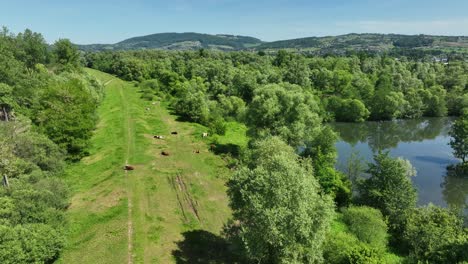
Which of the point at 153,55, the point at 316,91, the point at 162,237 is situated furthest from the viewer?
the point at 153,55

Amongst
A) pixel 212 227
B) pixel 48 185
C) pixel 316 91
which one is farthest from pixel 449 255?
pixel 316 91

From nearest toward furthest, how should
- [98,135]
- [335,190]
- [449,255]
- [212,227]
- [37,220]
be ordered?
[449,255] → [37,220] → [212,227] → [335,190] → [98,135]

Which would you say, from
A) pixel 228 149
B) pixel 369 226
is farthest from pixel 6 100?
pixel 369 226

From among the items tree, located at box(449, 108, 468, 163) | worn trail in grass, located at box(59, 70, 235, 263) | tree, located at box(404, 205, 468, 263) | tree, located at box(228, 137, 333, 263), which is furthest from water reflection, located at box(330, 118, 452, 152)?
tree, located at box(228, 137, 333, 263)

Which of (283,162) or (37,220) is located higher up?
(283,162)

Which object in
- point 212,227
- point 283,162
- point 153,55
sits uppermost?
point 153,55

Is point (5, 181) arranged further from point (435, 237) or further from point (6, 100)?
point (435, 237)

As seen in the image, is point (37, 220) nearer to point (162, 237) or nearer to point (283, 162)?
point (162, 237)

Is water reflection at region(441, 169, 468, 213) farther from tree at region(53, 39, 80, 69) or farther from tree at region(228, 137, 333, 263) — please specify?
tree at region(53, 39, 80, 69)
